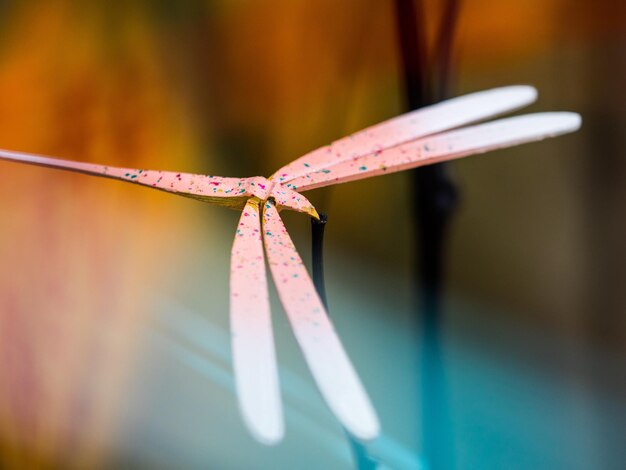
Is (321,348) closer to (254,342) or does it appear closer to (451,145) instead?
(254,342)

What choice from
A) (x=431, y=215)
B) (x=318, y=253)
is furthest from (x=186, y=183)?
(x=431, y=215)

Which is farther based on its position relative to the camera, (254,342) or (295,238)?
(295,238)

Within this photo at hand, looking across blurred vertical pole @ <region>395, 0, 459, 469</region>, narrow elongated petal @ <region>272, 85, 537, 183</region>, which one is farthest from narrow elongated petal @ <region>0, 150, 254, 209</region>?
blurred vertical pole @ <region>395, 0, 459, 469</region>

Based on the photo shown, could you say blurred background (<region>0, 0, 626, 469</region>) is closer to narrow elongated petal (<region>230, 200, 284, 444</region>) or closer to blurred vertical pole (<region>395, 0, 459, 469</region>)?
blurred vertical pole (<region>395, 0, 459, 469</region>)

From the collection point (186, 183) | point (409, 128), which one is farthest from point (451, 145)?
point (186, 183)

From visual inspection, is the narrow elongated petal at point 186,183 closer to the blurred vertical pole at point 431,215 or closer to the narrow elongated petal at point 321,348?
the narrow elongated petal at point 321,348
